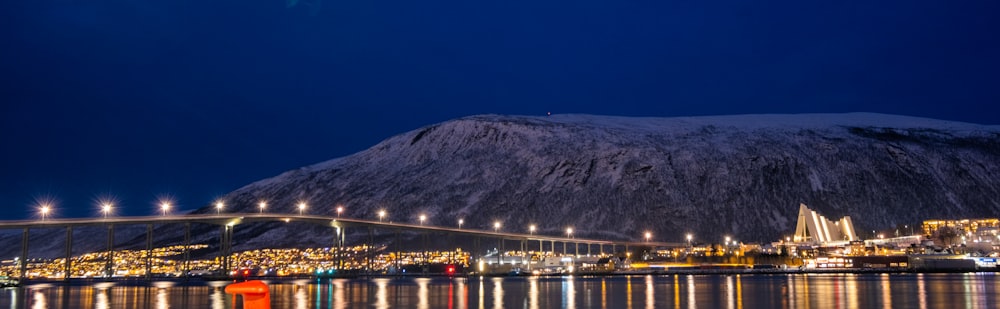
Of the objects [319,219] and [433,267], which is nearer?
[319,219]

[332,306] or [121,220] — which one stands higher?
[121,220]

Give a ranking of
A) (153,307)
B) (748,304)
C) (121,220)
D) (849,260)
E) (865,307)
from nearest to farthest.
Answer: (865,307)
(748,304)
(153,307)
(121,220)
(849,260)

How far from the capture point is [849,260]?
19875 cm

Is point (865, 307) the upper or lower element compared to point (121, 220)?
lower

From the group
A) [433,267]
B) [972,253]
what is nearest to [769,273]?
[972,253]

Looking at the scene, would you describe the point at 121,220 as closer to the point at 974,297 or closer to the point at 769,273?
the point at 769,273

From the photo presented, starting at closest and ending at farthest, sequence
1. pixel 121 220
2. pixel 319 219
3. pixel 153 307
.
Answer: pixel 153 307 < pixel 121 220 < pixel 319 219

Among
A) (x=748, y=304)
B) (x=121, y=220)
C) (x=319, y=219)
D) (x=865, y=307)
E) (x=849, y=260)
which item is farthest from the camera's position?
(x=849, y=260)

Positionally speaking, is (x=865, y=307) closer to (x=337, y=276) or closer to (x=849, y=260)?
(x=337, y=276)

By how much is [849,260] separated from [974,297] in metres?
139

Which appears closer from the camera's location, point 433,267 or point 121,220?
point 121,220

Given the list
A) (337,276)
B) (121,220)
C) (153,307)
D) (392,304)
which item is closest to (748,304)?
(392,304)

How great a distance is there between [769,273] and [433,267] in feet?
245

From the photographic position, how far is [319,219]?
186000 mm
